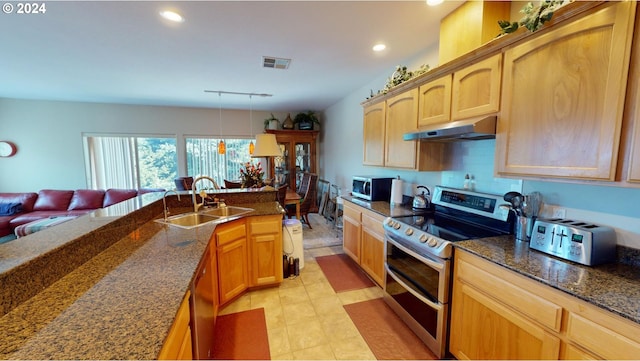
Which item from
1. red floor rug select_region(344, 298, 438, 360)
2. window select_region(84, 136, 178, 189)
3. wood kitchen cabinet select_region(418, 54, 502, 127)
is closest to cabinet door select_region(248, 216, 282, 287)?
red floor rug select_region(344, 298, 438, 360)

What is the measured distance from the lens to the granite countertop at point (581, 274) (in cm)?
97

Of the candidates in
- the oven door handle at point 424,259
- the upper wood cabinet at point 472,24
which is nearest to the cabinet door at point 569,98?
the upper wood cabinet at point 472,24

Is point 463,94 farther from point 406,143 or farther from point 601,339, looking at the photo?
point 601,339

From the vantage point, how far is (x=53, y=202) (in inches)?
169

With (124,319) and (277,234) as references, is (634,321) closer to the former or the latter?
(124,319)

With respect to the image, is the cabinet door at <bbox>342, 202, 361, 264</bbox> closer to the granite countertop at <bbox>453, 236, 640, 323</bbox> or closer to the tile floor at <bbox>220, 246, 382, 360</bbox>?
the tile floor at <bbox>220, 246, 382, 360</bbox>

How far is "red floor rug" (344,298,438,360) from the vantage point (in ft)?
5.80

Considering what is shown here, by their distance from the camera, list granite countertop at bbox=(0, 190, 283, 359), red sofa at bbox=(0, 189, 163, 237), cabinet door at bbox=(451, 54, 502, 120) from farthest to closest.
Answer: red sofa at bbox=(0, 189, 163, 237)
cabinet door at bbox=(451, 54, 502, 120)
granite countertop at bbox=(0, 190, 283, 359)

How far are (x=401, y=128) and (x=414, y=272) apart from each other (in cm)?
138

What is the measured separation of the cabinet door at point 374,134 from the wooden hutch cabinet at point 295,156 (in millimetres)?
2821

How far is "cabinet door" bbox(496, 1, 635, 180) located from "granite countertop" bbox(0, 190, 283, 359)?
1.91m

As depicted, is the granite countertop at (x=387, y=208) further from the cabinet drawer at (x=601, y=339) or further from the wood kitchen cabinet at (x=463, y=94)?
the cabinet drawer at (x=601, y=339)

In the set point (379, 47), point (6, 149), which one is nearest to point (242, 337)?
point (379, 47)

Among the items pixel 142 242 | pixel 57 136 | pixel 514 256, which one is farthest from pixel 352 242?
pixel 57 136
